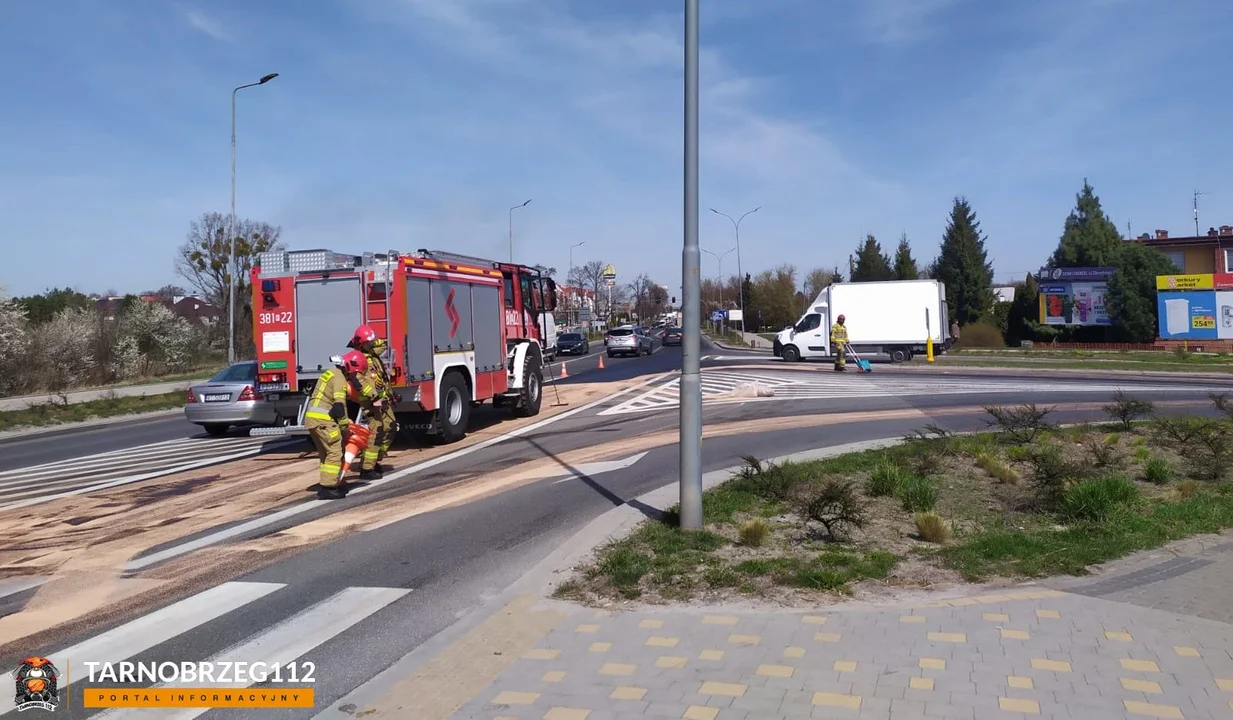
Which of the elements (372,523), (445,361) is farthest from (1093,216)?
(372,523)

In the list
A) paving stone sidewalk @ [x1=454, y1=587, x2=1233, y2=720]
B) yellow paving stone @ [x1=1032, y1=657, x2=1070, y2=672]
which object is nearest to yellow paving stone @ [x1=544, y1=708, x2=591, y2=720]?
paving stone sidewalk @ [x1=454, y1=587, x2=1233, y2=720]

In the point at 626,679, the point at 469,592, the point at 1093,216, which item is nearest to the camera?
the point at 626,679

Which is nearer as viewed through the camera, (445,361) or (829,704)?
(829,704)

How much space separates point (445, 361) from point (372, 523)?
18.2 feet

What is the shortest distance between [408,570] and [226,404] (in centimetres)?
1149

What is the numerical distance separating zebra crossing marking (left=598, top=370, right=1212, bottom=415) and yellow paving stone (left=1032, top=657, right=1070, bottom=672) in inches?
542

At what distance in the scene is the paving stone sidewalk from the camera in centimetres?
399

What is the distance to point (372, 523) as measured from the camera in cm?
855

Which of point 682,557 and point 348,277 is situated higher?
point 348,277

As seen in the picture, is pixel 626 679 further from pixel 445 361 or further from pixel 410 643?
pixel 445 361

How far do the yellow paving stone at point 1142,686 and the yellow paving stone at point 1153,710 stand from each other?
15 centimetres

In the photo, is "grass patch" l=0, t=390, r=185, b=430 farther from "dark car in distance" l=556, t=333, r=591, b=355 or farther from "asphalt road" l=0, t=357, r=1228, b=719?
"dark car in distance" l=556, t=333, r=591, b=355

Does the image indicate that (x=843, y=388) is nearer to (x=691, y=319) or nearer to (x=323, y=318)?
(x=323, y=318)

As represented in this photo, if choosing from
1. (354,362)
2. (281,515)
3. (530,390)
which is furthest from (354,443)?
(530,390)
